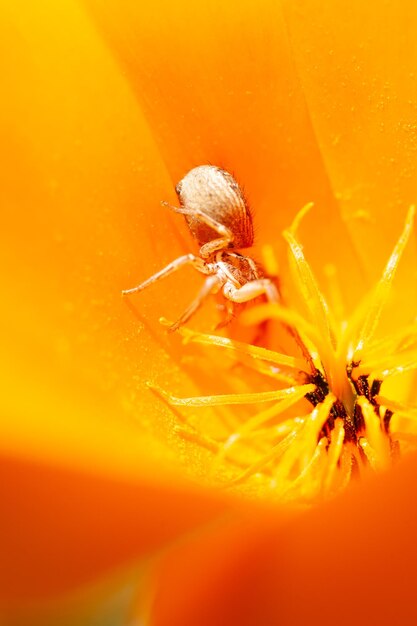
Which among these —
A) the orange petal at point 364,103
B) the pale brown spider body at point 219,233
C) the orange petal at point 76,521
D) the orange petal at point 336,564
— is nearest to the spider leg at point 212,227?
the pale brown spider body at point 219,233

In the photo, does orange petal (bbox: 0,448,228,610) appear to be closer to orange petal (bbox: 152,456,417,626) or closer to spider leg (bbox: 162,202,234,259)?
orange petal (bbox: 152,456,417,626)

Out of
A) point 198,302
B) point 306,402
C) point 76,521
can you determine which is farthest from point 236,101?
point 76,521

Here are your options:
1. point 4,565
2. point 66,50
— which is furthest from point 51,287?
point 4,565

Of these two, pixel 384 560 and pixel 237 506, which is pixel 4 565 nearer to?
pixel 237 506

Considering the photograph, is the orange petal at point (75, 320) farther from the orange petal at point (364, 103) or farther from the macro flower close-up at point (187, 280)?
the orange petal at point (364, 103)

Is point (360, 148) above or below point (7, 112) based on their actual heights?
above

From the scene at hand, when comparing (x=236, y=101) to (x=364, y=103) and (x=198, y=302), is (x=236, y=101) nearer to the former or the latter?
(x=364, y=103)

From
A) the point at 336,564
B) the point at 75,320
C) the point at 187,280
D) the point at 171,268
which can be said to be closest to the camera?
the point at 336,564
